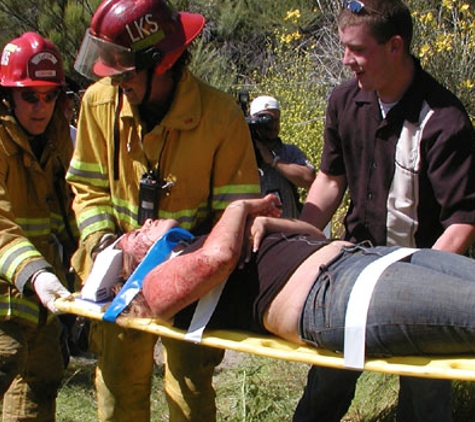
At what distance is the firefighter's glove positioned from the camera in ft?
10.6

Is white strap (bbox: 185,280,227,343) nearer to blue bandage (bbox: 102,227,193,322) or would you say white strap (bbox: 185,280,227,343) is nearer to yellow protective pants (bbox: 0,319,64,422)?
blue bandage (bbox: 102,227,193,322)

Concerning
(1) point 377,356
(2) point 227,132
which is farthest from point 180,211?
(1) point 377,356

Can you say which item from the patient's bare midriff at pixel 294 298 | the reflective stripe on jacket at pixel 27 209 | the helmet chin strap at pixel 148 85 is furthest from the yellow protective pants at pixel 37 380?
the patient's bare midriff at pixel 294 298

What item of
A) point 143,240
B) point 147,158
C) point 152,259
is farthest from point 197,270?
point 147,158

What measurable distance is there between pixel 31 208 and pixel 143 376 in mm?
941

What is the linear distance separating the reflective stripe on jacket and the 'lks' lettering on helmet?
2.60ft

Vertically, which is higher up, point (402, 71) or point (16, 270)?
point (402, 71)

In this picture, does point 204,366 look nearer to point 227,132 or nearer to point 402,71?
point 227,132

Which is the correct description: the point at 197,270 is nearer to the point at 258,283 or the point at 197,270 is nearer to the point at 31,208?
the point at 258,283

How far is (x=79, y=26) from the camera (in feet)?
30.9

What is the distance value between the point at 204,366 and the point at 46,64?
5.16 ft

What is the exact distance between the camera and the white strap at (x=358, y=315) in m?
2.55

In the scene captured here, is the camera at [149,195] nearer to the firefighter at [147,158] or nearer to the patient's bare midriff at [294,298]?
the firefighter at [147,158]

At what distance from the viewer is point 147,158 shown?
3381 mm
